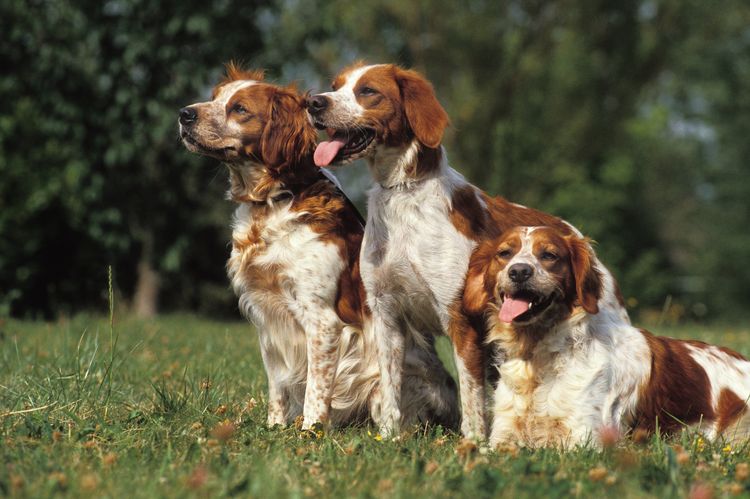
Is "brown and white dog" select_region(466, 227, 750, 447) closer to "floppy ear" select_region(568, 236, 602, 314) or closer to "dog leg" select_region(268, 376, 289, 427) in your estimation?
"floppy ear" select_region(568, 236, 602, 314)

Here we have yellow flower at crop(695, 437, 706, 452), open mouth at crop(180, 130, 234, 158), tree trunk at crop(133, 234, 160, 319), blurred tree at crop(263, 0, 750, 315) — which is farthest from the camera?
blurred tree at crop(263, 0, 750, 315)

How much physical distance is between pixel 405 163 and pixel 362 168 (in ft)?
49.5

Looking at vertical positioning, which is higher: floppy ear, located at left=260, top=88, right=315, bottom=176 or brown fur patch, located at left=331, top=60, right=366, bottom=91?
brown fur patch, located at left=331, top=60, right=366, bottom=91

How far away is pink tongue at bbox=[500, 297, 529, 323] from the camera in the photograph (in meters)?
4.33

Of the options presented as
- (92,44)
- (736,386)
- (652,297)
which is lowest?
(652,297)

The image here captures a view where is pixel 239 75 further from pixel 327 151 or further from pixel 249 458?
pixel 249 458

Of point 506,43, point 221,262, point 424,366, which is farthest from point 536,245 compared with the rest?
point 506,43

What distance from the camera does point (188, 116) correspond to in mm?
5066

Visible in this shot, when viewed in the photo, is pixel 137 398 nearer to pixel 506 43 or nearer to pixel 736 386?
pixel 736 386

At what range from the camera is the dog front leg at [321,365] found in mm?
4812

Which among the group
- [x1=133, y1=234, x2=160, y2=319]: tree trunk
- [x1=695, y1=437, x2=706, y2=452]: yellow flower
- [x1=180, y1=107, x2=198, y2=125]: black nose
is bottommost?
[x1=133, y1=234, x2=160, y2=319]: tree trunk

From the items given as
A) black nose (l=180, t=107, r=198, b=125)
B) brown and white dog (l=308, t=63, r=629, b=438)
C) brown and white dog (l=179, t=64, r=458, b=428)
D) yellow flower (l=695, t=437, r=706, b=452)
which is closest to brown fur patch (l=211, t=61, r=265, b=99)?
brown and white dog (l=179, t=64, r=458, b=428)

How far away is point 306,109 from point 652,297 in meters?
19.8

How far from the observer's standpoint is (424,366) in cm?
504
